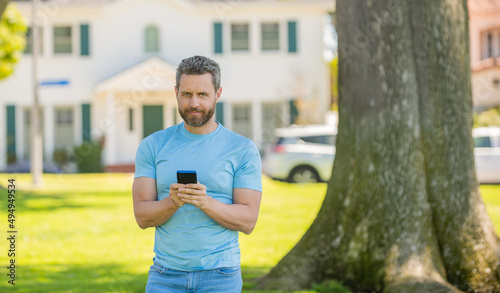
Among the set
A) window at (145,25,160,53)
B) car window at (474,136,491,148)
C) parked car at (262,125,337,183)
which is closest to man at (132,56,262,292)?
parked car at (262,125,337,183)

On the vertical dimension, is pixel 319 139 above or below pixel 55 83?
below

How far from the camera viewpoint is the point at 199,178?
304cm

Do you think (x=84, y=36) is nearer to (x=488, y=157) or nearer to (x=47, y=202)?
(x=47, y=202)

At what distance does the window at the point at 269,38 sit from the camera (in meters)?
23.6

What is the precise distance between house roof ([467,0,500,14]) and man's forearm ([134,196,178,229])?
94.4 ft

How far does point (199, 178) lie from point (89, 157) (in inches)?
771

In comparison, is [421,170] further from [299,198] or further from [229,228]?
[299,198]

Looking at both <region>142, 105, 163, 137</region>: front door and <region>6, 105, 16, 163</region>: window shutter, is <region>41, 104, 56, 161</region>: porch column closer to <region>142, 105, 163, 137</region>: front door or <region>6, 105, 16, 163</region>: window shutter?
<region>6, 105, 16, 163</region>: window shutter

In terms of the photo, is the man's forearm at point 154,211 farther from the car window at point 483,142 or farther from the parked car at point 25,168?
the parked car at point 25,168

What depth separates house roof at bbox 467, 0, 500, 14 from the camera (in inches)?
1164

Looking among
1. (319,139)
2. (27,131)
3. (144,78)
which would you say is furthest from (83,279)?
(27,131)

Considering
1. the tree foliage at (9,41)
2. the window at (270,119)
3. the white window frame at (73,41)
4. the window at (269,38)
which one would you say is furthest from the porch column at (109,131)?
the window at (269,38)

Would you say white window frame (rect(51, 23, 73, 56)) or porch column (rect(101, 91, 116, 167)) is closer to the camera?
porch column (rect(101, 91, 116, 167))

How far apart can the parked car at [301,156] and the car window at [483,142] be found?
375 centimetres
